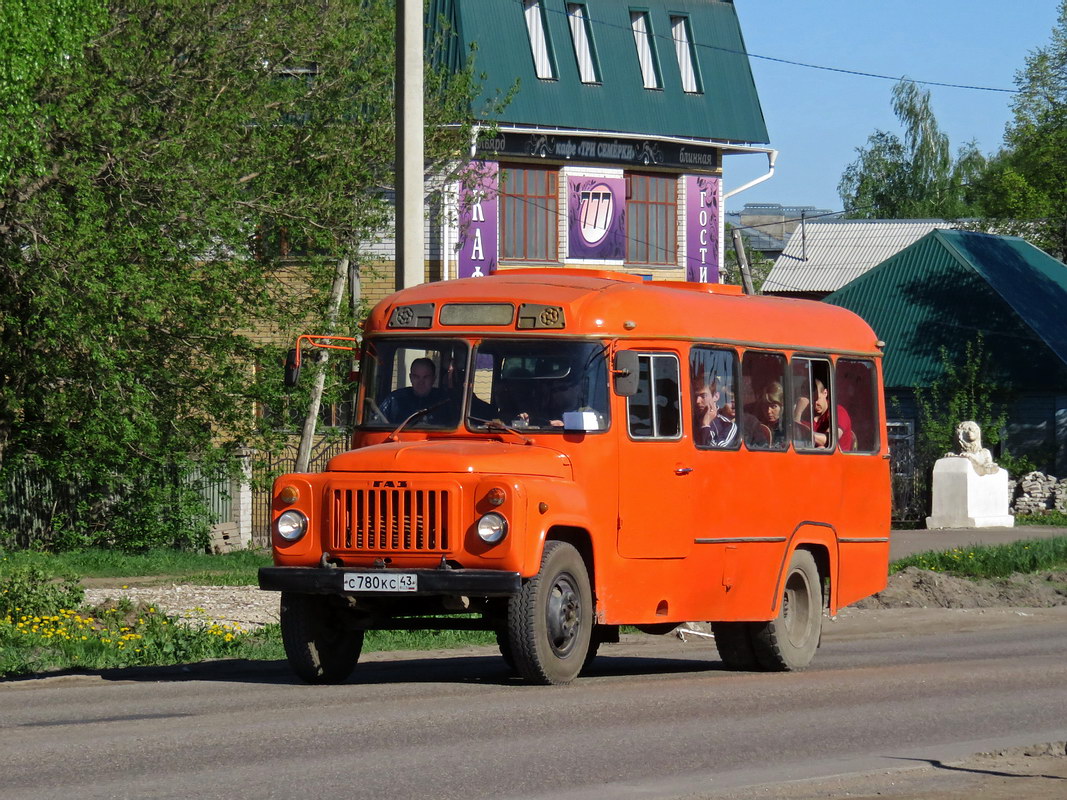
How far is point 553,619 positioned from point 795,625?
3512mm

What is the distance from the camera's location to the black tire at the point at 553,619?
1223cm

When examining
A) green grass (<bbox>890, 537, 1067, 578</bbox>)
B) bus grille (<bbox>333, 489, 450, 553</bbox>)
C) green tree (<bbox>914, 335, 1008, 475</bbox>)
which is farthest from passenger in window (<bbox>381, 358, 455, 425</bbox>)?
green tree (<bbox>914, 335, 1008, 475</bbox>)

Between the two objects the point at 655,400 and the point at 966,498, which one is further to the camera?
the point at 966,498

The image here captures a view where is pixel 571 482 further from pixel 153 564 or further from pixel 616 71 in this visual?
pixel 616 71

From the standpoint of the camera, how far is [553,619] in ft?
41.1

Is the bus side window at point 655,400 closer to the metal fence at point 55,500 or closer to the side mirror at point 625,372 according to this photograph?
the side mirror at point 625,372

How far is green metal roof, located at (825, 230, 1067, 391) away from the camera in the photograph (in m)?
46.0

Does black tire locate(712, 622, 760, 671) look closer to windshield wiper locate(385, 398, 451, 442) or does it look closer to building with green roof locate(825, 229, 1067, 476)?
windshield wiper locate(385, 398, 451, 442)

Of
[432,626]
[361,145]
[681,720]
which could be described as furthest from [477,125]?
[681,720]

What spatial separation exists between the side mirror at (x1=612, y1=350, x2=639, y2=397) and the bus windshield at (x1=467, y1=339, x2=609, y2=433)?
101mm

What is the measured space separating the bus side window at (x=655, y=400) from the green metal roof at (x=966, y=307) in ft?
109

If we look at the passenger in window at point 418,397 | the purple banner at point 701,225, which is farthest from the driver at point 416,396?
the purple banner at point 701,225

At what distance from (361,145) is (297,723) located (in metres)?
19.9

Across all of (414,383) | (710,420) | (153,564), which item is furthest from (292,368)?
(153,564)
